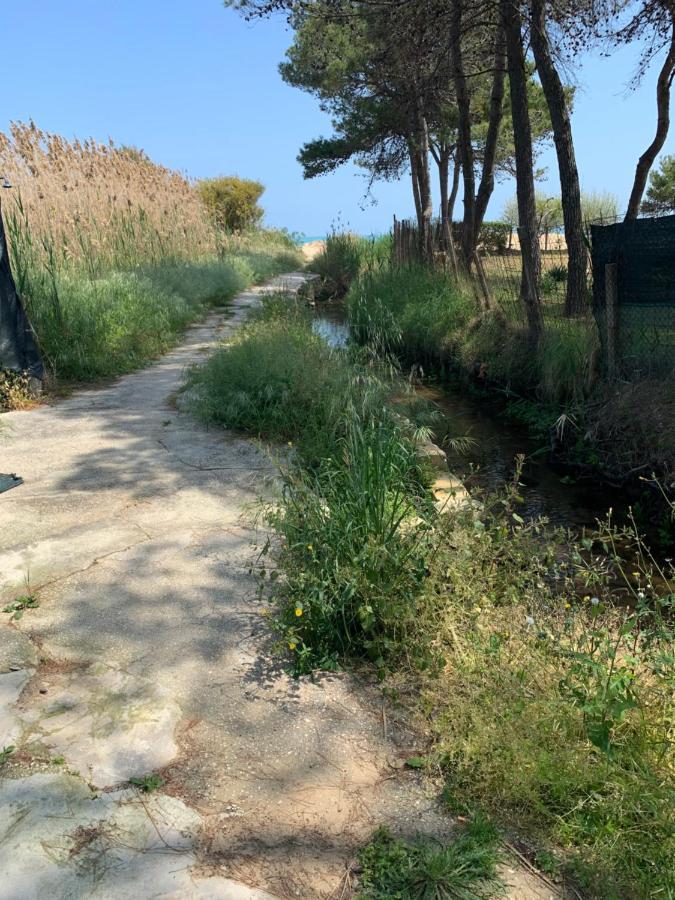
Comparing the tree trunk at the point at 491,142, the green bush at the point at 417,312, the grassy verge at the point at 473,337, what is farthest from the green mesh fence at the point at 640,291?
the tree trunk at the point at 491,142

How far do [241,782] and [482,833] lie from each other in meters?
0.70

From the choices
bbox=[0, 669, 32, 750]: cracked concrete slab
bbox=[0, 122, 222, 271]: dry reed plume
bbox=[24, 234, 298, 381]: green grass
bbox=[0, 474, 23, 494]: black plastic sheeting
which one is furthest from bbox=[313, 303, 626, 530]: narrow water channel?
bbox=[0, 122, 222, 271]: dry reed plume

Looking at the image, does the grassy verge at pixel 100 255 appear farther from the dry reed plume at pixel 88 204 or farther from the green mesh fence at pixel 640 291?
the green mesh fence at pixel 640 291

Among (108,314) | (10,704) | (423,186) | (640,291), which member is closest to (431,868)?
(10,704)

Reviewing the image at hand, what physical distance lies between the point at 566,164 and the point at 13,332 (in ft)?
20.2

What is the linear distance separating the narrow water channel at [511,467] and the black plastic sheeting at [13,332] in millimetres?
3865

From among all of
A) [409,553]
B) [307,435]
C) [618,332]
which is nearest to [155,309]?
[307,435]

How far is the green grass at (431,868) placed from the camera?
1.74 meters

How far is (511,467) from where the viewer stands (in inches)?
247

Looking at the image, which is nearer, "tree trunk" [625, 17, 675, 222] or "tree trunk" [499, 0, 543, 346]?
"tree trunk" [499, 0, 543, 346]

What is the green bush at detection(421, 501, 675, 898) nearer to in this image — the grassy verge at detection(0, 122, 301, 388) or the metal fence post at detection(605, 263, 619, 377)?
the metal fence post at detection(605, 263, 619, 377)

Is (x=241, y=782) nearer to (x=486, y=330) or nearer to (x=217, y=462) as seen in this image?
(x=217, y=462)

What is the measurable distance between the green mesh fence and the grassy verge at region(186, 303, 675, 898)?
2609 mm

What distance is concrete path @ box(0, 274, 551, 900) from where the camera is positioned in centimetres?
181
